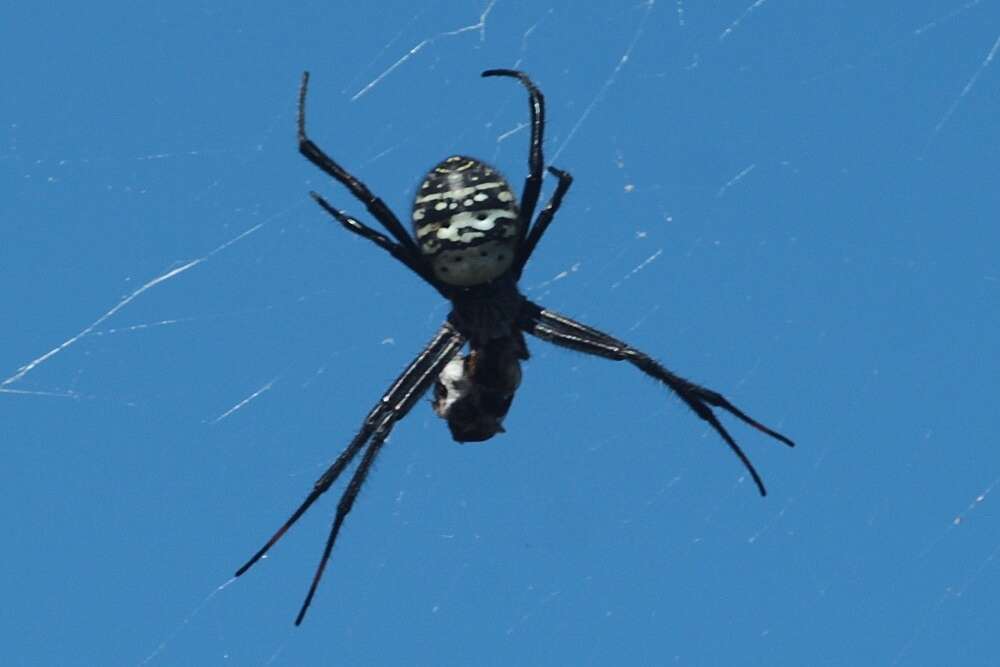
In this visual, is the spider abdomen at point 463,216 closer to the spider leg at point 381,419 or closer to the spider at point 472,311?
the spider at point 472,311

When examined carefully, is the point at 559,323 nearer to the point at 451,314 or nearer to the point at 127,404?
the point at 451,314

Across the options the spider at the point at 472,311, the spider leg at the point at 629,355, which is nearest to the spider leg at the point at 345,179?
the spider at the point at 472,311

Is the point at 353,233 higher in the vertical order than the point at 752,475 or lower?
higher

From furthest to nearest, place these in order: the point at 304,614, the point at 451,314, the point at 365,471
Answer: the point at 451,314 → the point at 365,471 → the point at 304,614

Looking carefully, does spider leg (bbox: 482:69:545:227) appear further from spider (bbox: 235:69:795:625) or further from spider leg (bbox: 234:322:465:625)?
spider leg (bbox: 234:322:465:625)

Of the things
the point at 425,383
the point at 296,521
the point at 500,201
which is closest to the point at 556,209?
the point at 500,201

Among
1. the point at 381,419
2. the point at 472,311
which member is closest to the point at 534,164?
the point at 472,311
